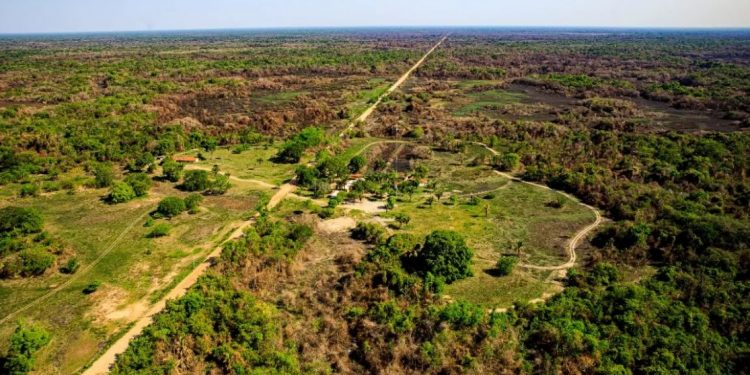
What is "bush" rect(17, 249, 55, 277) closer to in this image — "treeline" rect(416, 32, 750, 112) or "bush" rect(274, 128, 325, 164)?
"bush" rect(274, 128, 325, 164)

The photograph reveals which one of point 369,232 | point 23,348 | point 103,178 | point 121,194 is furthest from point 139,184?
point 369,232

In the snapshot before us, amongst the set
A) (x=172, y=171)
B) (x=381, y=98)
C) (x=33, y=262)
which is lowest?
(x=33, y=262)

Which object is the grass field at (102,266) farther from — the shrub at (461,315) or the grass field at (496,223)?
the shrub at (461,315)

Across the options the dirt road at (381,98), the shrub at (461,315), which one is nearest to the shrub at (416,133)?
the dirt road at (381,98)

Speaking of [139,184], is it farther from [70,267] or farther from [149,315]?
[149,315]

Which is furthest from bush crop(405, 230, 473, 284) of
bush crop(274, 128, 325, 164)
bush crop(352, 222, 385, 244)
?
bush crop(274, 128, 325, 164)

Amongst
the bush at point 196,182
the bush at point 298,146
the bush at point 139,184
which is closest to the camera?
the bush at point 139,184
